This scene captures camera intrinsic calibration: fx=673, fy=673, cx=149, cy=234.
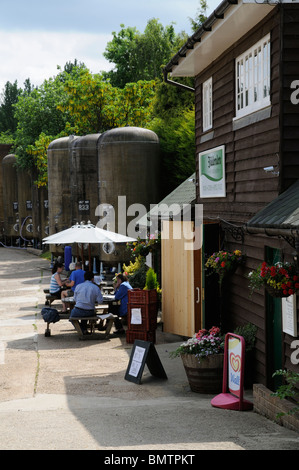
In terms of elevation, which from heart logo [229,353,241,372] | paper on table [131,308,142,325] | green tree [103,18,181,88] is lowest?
paper on table [131,308,142,325]

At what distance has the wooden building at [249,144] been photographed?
8.80 metres

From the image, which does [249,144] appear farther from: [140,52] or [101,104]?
[140,52]

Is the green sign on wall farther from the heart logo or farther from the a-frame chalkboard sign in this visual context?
the heart logo

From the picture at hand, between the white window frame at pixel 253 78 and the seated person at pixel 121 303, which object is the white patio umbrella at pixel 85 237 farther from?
the white window frame at pixel 253 78

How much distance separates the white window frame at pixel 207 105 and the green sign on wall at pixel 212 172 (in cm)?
56

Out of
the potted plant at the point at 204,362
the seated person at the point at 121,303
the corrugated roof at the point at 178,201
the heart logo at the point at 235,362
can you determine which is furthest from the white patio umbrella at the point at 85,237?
the heart logo at the point at 235,362

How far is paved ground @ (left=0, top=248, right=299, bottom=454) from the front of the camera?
22.8ft

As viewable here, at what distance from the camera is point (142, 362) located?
35.8 ft

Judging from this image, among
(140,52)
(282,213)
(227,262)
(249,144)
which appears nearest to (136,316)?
(227,262)

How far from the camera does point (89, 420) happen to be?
26.9 ft

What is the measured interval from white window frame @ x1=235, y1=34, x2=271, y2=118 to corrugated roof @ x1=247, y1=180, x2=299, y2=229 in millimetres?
1468

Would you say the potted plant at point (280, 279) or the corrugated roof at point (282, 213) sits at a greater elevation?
the corrugated roof at point (282, 213)

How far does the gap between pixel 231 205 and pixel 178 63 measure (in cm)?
340

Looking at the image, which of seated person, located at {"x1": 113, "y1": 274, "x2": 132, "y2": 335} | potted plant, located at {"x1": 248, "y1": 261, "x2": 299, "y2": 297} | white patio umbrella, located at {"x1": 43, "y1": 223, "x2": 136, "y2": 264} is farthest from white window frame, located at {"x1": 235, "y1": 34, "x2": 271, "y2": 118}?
white patio umbrella, located at {"x1": 43, "y1": 223, "x2": 136, "y2": 264}
